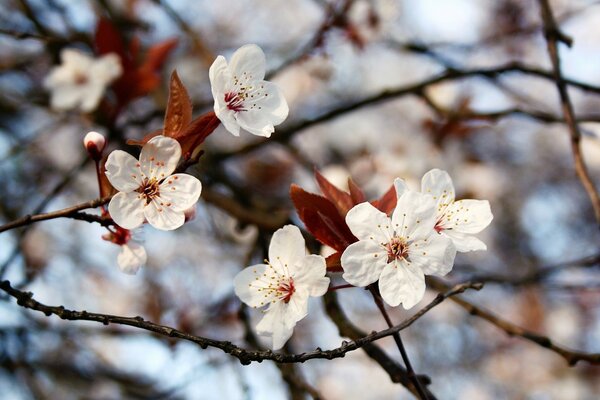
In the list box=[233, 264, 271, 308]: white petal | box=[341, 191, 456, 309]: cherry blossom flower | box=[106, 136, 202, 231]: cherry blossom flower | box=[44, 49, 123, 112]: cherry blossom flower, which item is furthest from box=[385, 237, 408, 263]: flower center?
box=[44, 49, 123, 112]: cherry blossom flower

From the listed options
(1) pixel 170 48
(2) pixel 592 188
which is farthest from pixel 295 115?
(2) pixel 592 188

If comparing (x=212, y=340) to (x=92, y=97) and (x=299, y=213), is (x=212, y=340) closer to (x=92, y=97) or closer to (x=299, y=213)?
(x=299, y=213)

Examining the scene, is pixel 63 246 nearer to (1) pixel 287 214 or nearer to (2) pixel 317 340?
(2) pixel 317 340

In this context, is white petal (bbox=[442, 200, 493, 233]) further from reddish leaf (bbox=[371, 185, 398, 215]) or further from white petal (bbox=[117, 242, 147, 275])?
white petal (bbox=[117, 242, 147, 275])

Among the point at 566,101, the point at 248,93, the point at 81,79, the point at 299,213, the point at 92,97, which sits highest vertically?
the point at 81,79

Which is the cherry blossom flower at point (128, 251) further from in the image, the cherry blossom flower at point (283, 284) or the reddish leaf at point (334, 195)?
the reddish leaf at point (334, 195)

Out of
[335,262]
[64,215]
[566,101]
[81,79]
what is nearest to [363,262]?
[335,262]
